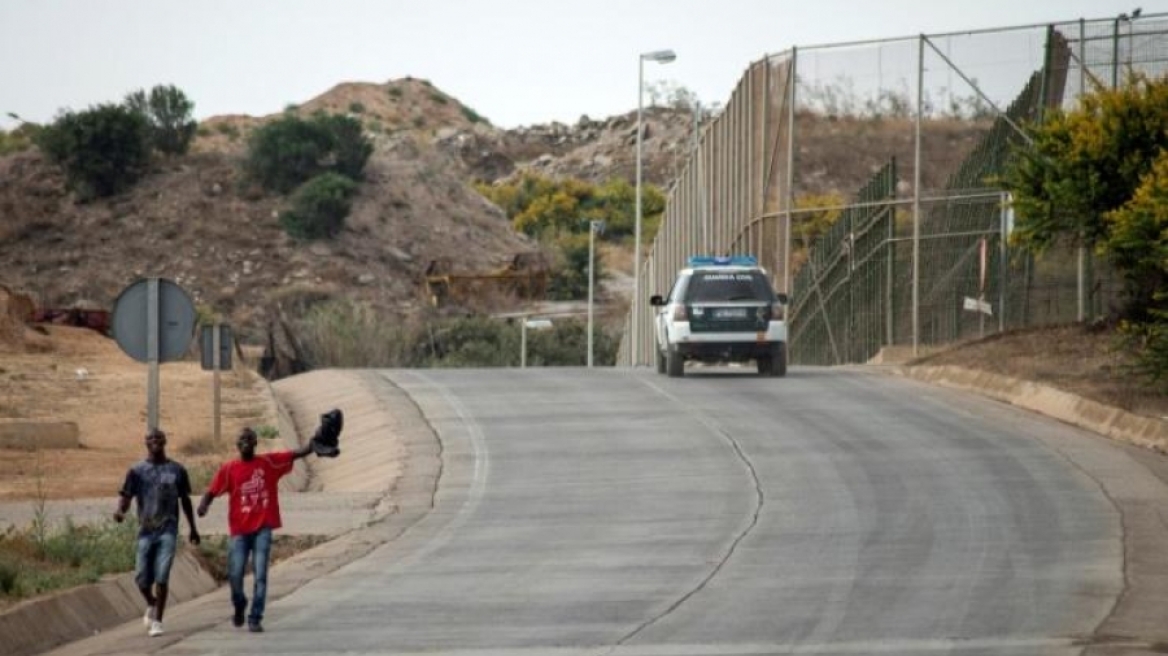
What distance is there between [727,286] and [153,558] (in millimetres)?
26309

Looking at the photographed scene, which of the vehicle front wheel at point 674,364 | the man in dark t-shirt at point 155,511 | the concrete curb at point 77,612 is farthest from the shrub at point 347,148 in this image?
the man in dark t-shirt at point 155,511

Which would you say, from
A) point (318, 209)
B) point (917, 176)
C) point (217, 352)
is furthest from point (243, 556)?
point (318, 209)

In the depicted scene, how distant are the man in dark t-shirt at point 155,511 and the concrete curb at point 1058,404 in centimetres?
1704

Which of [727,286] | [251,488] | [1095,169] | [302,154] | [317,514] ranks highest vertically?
[302,154]

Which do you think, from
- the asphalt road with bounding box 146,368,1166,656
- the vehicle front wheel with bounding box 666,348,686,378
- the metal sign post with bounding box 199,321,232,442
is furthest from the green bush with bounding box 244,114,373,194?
the metal sign post with bounding box 199,321,232,442

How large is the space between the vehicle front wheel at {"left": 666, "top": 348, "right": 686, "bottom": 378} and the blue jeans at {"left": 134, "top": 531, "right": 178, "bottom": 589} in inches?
1039

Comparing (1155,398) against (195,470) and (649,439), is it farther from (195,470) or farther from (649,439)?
(195,470)

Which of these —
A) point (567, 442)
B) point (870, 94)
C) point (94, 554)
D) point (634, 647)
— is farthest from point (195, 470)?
point (870, 94)

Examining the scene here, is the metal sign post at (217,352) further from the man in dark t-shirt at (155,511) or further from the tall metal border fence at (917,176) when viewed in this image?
the man in dark t-shirt at (155,511)

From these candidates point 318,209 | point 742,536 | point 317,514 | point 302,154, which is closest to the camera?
point 742,536

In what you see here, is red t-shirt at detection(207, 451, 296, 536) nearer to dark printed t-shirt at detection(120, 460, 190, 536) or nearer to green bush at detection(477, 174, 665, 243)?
dark printed t-shirt at detection(120, 460, 190, 536)

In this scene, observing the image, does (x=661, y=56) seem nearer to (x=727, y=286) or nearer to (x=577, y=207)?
(x=727, y=286)

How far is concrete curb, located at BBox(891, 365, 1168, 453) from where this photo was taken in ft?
108

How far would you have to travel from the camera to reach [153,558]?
1897cm
